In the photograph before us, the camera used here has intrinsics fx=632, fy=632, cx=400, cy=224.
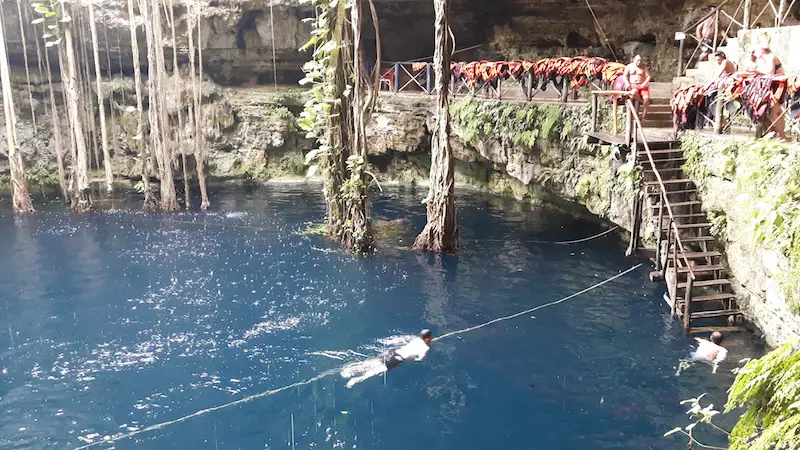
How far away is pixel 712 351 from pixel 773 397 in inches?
181

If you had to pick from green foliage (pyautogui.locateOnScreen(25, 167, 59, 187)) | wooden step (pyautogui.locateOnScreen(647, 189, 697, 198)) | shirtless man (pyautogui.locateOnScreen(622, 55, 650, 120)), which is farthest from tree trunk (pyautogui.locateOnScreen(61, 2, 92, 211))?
wooden step (pyautogui.locateOnScreen(647, 189, 697, 198))

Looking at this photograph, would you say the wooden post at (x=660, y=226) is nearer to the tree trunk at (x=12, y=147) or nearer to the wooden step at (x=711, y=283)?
the wooden step at (x=711, y=283)

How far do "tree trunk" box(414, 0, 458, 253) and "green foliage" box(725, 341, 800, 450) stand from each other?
341 inches

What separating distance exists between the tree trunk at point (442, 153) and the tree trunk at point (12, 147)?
1050 cm

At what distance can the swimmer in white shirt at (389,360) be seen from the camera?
316 inches

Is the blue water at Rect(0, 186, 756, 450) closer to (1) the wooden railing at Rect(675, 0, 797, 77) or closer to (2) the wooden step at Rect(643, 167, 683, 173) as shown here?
(2) the wooden step at Rect(643, 167, 683, 173)

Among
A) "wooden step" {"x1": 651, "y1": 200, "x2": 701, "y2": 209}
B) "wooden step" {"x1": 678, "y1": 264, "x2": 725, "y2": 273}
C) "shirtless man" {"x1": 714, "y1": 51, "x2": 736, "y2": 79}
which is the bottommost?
"wooden step" {"x1": 678, "y1": 264, "x2": 725, "y2": 273}

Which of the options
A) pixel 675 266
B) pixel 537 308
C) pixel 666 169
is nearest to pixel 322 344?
pixel 537 308

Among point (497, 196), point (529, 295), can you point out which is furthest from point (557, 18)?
point (529, 295)

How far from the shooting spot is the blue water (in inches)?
270

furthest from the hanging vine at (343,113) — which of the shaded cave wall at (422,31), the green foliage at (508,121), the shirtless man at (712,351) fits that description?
the shaded cave wall at (422,31)

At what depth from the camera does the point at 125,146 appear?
20.3m

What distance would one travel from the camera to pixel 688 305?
8648 millimetres

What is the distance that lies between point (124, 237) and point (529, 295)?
366 inches
